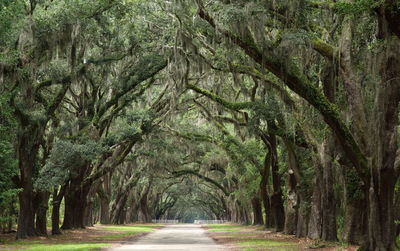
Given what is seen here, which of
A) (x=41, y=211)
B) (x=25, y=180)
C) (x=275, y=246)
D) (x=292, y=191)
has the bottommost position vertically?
(x=275, y=246)

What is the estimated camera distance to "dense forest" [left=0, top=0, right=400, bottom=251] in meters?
12.9

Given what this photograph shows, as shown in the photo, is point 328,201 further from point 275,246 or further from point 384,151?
point 384,151

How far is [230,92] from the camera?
89.7 ft

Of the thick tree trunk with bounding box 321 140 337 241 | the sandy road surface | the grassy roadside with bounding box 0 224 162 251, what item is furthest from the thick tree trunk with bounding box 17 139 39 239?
the thick tree trunk with bounding box 321 140 337 241

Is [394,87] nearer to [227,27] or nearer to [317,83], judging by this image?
[227,27]

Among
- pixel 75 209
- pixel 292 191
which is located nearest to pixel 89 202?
pixel 75 209

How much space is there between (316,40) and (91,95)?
15.8 meters

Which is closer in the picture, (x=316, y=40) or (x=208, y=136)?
(x=316, y=40)

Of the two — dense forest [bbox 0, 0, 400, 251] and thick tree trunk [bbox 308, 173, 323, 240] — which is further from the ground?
dense forest [bbox 0, 0, 400, 251]

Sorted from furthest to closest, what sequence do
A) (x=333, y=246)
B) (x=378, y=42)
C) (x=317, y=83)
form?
(x=317, y=83)
(x=333, y=246)
(x=378, y=42)

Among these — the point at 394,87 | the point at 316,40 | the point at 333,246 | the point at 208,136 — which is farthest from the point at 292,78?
the point at 208,136

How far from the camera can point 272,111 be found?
20.6 metres

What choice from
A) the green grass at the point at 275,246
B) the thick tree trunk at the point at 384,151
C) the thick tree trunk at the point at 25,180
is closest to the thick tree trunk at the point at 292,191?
the green grass at the point at 275,246

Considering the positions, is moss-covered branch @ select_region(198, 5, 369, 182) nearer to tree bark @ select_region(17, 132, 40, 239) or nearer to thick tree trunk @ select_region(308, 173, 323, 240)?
thick tree trunk @ select_region(308, 173, 323, 240)
